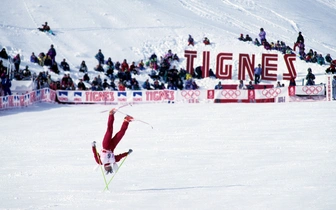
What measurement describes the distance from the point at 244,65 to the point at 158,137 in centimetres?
1686

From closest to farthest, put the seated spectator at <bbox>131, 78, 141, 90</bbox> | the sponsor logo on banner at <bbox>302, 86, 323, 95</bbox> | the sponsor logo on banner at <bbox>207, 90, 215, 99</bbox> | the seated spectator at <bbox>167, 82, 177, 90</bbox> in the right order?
1. the sponsor logo on banner at <bbox>302, 86, 323, 95</bbox>
2. the sponsor logo on banner at <bbox>207, 90, 215, 99</bbox>
3. the seated spectator at <bbox>167, 82, 177, 90</bbox>
4. the seated spectator at <bbox>131, 78, 141, 90</bbox>

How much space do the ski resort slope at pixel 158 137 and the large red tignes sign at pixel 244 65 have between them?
21.1 inches

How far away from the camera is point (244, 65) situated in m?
35.4

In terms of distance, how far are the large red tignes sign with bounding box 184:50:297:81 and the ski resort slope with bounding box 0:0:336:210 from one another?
0.54 metres

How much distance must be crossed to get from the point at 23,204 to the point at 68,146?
724cm

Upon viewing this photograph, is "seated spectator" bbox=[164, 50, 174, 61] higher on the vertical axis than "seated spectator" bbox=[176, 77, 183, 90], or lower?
higher

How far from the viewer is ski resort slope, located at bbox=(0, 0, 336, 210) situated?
38.1ft

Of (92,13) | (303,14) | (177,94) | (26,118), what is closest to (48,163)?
(26,118)

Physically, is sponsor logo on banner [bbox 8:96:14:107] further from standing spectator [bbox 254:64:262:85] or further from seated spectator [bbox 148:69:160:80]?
standing spectator [bbox 254:64:262:85]

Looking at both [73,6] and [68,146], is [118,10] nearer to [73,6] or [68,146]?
[73,6]

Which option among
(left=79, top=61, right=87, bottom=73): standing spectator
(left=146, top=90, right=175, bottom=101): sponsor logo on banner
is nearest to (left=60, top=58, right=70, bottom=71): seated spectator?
(left=79, top=61, right=87, bottom=73): standing spectator

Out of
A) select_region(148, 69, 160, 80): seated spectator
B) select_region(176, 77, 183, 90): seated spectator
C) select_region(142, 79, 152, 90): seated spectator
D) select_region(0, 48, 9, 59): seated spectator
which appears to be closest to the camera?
select_region(142, 79, 152, 90): seated spectator

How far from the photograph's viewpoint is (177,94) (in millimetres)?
28594

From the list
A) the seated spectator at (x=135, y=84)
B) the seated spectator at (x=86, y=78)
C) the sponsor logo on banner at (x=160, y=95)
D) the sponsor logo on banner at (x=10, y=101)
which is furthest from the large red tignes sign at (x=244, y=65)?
the sponsor logo on banner at (x=10, y=101)
